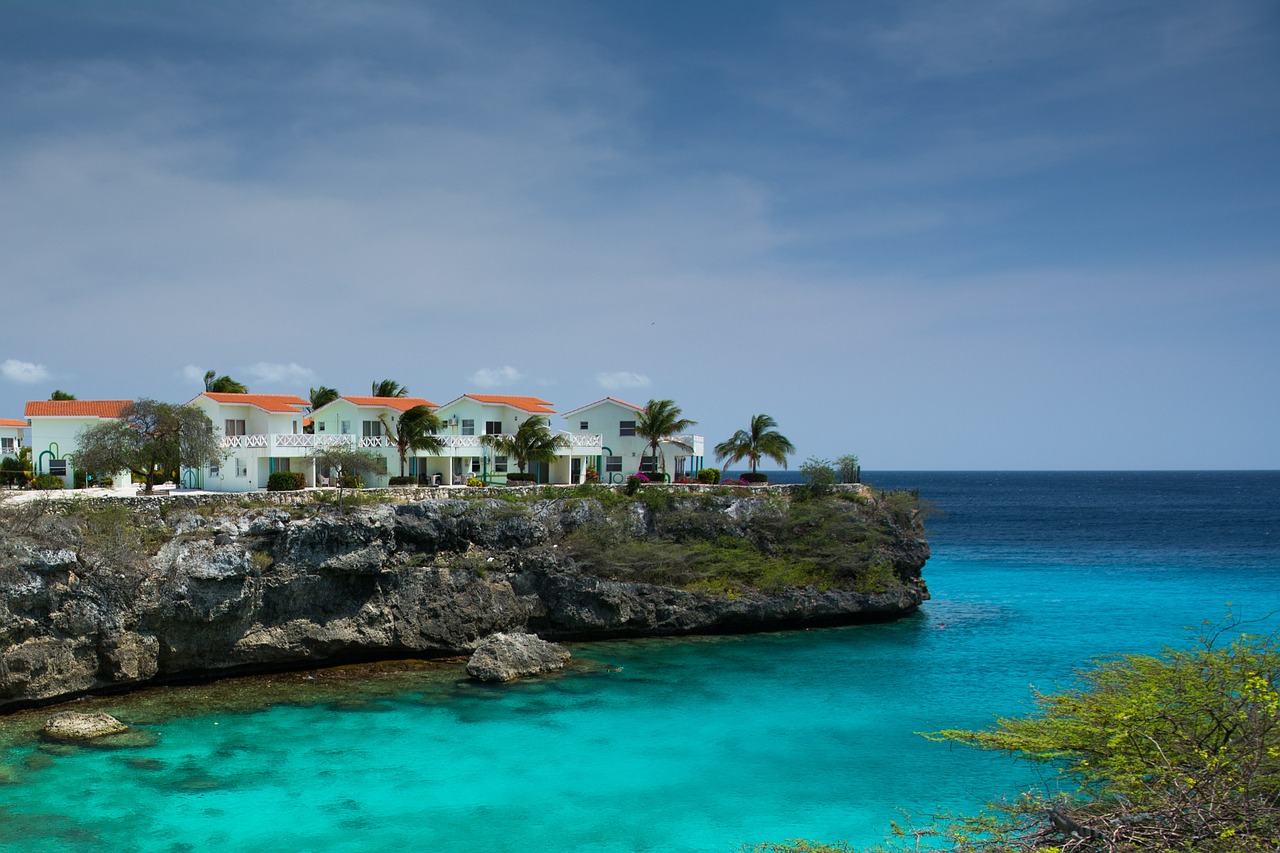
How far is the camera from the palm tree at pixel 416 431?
49.8 meters

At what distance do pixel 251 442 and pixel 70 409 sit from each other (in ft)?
40.0

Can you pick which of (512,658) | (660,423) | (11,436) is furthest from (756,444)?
(11,436)

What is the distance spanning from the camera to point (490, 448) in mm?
55469

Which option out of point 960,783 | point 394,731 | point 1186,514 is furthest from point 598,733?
point 1186,514

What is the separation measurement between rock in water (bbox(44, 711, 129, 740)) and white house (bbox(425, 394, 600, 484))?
27099 millimetres

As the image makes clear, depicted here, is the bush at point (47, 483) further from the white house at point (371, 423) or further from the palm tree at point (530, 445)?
the palm tree at point (530, 445)

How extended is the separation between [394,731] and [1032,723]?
18829mm

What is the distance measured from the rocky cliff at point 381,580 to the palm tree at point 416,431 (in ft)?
32.3

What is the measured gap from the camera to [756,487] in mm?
50250

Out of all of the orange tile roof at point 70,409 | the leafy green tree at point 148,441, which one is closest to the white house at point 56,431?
the orange tile roof at point 70,409

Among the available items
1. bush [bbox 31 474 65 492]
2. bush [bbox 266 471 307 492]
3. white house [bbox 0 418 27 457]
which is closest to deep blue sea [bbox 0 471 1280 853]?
bush [bbox 266 471 307 492]

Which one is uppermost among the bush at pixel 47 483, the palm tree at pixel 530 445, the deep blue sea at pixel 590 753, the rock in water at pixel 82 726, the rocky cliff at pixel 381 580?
the palm tree at pixel 530 445

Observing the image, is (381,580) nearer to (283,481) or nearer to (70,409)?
(283,481)

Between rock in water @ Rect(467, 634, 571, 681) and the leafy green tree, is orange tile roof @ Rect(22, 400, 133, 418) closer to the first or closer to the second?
the leafy green tree
